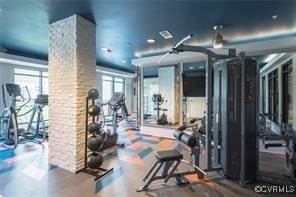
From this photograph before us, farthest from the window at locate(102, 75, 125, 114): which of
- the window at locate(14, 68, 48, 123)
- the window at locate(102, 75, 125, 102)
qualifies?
the window at locate(14, 68, 48, 123)

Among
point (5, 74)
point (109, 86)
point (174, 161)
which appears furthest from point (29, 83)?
point (174, 161)

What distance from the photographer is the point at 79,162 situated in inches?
145

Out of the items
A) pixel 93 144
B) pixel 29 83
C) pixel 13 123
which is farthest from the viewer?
pixel 29 83

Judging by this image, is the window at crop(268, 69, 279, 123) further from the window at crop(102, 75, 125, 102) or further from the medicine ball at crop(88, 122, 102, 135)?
the window at crop(102, 75, 125, 102)

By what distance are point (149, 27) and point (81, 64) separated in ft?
5.50

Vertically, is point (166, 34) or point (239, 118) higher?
point (166, 34)

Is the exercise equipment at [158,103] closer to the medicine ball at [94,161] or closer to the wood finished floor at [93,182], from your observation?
the wood finished floor at [93,182]

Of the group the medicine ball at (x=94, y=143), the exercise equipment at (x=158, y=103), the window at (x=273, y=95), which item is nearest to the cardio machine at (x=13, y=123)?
the medicine ball at (x=94, y=143)

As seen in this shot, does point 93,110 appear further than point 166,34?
No

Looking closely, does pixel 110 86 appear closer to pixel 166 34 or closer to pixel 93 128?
pixel 166 34

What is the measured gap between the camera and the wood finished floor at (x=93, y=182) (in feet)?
9.39

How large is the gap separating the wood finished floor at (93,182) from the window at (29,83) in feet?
11.0

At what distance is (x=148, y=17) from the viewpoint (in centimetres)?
373

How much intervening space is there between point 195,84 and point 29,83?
6.76m
